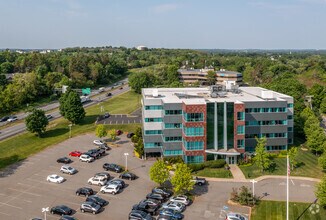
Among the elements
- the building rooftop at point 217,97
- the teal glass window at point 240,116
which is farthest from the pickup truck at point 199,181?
the building rooftop at point 217,97

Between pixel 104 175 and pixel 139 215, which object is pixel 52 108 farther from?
pixel 139 215

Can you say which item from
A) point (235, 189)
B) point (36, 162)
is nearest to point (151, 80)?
point (36, 162)

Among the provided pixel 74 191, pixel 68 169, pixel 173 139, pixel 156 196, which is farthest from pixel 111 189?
pixel 173 139

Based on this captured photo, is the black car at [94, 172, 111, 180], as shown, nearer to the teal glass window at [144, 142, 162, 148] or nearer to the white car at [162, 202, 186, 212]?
the white car at [162, 202, 186, 212]

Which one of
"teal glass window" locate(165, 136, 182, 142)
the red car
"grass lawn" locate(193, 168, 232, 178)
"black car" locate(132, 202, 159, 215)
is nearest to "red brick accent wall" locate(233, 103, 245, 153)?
"grass lawn" locate(193, 168, 232, 178)

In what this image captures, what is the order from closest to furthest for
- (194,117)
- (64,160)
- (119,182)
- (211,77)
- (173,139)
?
(119,182) → (194,117) → (64,160) → (173,139) → (211,77)

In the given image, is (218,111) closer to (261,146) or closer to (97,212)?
(261,146)
